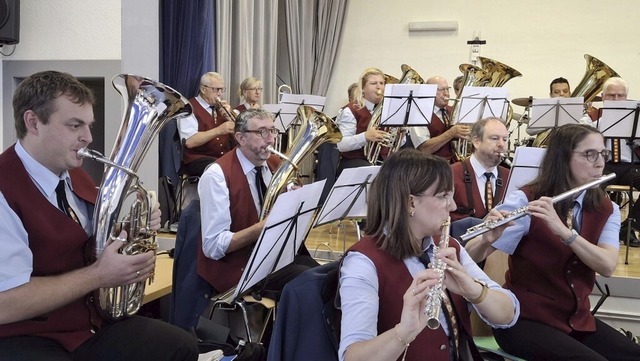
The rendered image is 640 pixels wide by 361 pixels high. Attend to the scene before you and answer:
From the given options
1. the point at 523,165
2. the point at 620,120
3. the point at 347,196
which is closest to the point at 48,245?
the point at 347,196

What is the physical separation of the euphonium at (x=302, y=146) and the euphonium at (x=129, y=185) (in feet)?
2.47

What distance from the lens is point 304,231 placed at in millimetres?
2699

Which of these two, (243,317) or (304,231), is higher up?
(304,231)

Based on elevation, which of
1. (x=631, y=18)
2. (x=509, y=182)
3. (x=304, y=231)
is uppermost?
(x=631, y=18)

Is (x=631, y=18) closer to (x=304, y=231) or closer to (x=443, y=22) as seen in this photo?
(x=443, y=22)

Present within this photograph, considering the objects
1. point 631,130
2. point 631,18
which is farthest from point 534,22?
point 631,130

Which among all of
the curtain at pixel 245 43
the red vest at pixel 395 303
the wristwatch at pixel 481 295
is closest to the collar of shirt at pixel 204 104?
the curtain at pixel 245 43

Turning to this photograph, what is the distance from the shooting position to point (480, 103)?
541cm

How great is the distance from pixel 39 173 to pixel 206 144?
3425 mm

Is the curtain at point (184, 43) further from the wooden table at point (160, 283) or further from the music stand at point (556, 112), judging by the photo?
the music stand at point (556, 112)

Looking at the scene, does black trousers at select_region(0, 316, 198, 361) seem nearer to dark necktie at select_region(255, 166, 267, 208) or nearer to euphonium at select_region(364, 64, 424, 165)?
dark necktie at select_region(255, 166, 267, 208)

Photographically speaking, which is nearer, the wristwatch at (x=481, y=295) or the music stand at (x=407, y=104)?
the wristwatch at (x=481, y=295)

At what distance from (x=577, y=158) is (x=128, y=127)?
1.76 m

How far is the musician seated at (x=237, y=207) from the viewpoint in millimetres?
2803
